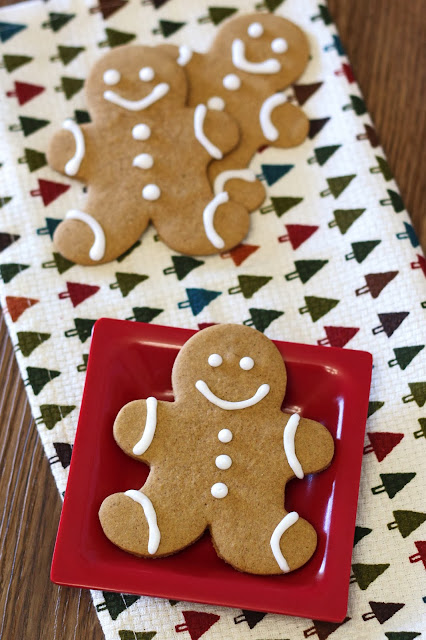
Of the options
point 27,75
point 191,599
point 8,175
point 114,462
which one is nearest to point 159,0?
point 27,75

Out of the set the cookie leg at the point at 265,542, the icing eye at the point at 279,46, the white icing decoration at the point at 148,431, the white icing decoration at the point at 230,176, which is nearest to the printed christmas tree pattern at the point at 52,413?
the white icing decoration at the point at 148,431

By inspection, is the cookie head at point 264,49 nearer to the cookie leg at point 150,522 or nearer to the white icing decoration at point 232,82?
the white icing decoration at point 232,82

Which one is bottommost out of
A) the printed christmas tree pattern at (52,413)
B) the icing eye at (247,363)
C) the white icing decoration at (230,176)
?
the printed christmas tree pattern at (52,413)

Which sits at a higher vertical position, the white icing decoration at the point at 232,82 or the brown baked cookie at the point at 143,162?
the white icing decoration at the point at 232,82

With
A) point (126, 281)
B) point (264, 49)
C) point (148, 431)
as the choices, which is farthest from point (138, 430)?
point (264, 49)

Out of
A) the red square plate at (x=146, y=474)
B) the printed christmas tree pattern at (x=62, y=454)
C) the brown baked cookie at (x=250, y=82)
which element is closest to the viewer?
the red square plate at (x=146, y=474)

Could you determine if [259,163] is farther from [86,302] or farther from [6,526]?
[6,526]

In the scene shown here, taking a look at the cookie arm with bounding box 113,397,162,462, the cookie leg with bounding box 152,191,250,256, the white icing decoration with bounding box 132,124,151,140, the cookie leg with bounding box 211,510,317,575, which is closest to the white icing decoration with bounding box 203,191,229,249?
the cookie leg with bounding box 152,191,250,256

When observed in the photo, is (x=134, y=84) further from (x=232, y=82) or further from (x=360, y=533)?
(x=360, y=533)

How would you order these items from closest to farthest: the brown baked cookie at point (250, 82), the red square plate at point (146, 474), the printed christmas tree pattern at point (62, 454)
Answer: the red square plate at point (146, 474) → the printed christmas tree pattern at point (62, 454) → the brown baked cookie at point (250, 82)
